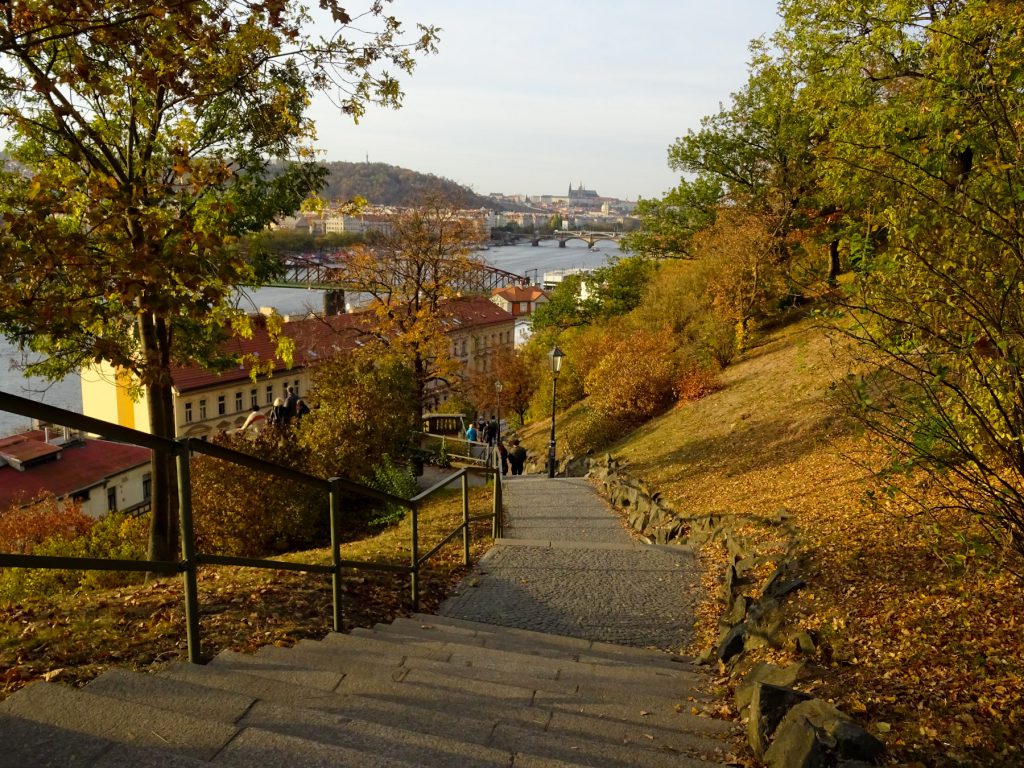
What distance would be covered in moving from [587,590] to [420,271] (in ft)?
56.9

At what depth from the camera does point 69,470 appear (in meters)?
32.2

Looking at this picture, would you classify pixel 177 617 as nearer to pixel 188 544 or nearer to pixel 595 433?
pixel 188 544

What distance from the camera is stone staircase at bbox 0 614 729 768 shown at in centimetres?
229

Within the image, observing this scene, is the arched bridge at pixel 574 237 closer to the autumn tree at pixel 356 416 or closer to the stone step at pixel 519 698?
the autumn tree at pixel 356 416

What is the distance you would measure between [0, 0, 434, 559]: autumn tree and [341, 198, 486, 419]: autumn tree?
12242 millimetres

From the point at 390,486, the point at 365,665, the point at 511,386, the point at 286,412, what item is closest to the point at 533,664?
the point at 365,665

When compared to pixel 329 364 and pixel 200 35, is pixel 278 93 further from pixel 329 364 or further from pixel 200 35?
pixel 329 364

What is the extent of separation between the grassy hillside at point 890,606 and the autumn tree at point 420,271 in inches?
504

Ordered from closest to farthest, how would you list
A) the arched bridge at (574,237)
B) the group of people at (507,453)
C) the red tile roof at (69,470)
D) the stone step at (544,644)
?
the stone step at (544,644) → the group of people at (507,453) → the red tile roof at (69,470) → the arched bridge at (574,237)

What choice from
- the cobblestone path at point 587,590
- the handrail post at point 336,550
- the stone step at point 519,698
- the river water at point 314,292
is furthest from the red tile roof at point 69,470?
the stone step at point 519,698

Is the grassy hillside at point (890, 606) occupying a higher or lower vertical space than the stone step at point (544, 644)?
higher

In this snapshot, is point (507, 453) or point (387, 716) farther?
point (507, 453)

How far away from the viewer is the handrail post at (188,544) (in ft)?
10.3

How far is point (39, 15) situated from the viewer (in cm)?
516
